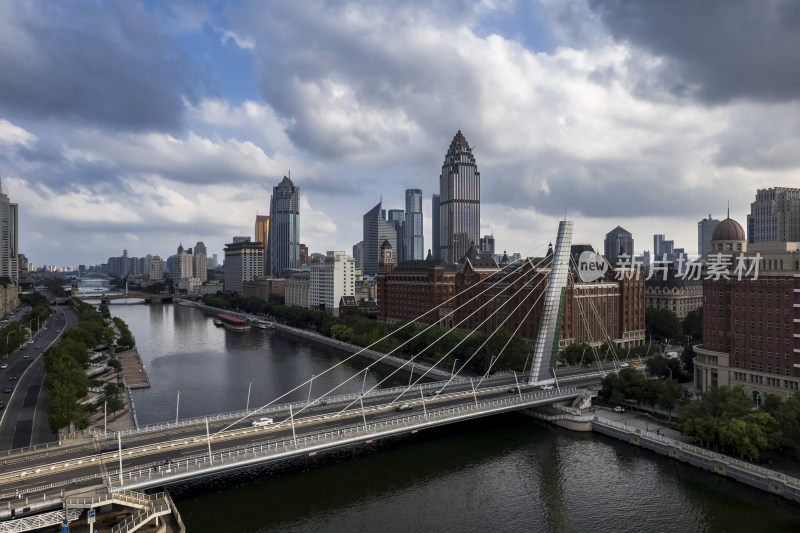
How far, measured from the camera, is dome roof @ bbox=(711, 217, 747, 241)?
2435 inches

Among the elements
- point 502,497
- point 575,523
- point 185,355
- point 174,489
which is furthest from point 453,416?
point 185,355

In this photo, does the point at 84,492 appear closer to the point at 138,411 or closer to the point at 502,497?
the point at 502,497

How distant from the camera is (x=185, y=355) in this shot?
96750 millimetres

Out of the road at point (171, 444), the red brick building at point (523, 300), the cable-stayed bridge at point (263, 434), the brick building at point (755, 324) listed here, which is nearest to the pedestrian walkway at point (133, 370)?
the cable-stayed bridge at point (263, 434)

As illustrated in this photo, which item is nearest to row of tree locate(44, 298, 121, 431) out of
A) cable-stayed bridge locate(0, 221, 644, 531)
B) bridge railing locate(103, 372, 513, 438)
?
bridge railing locate(103, 372, 513, 438)

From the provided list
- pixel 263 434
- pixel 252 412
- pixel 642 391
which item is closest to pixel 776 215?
pixel 642 391

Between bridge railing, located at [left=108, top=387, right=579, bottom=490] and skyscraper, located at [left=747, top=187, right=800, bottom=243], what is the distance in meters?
88.6

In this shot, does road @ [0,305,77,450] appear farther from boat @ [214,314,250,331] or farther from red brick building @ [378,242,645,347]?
red brick building @ [378,242,645,347]

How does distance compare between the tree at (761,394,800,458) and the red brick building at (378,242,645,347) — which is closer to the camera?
the tree at (761,394,800,458)

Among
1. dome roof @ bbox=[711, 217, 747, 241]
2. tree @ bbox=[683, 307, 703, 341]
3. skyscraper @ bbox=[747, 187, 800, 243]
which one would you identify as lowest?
tree @ bbox=[683, 307, 703, 341]

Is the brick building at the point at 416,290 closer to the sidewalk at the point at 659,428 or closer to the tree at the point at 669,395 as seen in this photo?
the sidewalk at the point at 659,428

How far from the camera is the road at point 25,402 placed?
45.7 metres

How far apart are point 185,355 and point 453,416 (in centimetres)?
6562

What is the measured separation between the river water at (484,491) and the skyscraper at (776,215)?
293ft
